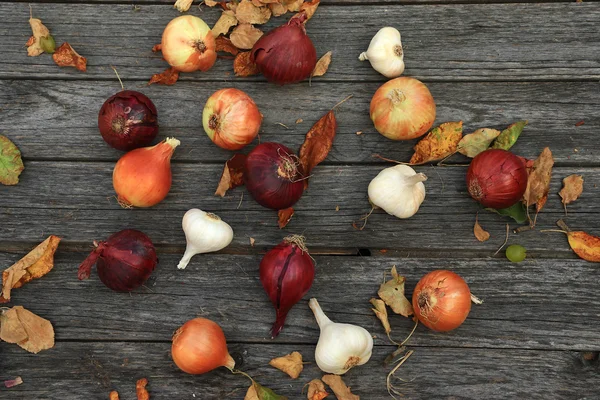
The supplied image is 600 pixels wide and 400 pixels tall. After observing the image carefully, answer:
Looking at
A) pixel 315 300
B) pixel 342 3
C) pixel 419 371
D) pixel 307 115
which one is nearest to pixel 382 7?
pixel 342 3

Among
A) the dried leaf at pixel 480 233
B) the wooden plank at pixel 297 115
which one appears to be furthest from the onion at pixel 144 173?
the dried leaf at pixel 480 233

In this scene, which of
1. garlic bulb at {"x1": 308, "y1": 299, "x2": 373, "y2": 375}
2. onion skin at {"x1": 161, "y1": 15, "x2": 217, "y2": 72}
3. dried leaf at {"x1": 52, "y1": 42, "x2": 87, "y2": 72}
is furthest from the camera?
dried leaf at {"x1": 52, "y1": 42, "x2": 87, "y2": 72}

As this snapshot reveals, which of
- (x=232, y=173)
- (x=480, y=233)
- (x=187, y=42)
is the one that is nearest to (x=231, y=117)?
(x=232, y=173)

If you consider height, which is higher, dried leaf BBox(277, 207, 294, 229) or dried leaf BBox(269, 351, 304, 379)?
dried leaf BBox(277, 207, 294, 229)

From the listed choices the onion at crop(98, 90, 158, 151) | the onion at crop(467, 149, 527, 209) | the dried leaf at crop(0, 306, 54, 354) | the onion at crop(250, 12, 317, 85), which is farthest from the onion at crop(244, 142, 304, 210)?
the dried leaf at crop(0, 306, 54, 354)

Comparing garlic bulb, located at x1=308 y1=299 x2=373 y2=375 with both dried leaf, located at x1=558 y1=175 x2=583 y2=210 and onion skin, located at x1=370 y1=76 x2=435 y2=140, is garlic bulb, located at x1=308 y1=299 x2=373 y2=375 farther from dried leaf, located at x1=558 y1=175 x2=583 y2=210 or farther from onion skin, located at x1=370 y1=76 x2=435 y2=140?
dried leaf, located at x1=558 y1=175 x2=583 y2=210

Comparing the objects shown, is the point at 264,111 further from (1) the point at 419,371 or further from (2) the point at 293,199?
(1) the point at 419,371

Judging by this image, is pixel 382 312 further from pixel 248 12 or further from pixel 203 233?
pixel 248 12

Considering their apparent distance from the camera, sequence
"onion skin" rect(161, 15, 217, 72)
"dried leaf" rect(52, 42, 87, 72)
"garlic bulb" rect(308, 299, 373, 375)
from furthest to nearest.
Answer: "dried leaf" rect(52, 42, 87, 72), "onion skin" rect(161, 15, 217, 72), "garlic bulb" rect(308, 299, 373, 375)
